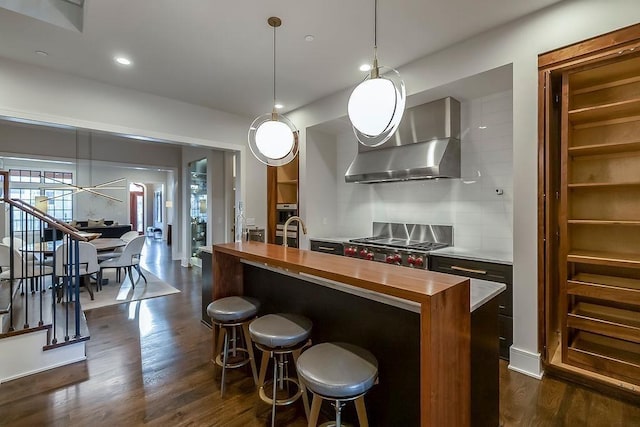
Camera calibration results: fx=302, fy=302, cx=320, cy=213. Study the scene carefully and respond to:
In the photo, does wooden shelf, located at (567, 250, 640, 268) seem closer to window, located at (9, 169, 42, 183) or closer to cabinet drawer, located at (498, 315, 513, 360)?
cabinet drawer, located at (498, 315, 513, 360)

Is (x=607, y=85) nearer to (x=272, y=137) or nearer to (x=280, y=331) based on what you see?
(x=272, y=137)

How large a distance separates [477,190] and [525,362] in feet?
5.62

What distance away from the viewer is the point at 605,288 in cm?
217

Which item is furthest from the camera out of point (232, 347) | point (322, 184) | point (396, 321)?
point (322, 184)

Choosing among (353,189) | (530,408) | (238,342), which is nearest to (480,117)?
(353,189)

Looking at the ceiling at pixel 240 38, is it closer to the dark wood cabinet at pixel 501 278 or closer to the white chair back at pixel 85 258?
the dark wood cabinet at pixel 501 278

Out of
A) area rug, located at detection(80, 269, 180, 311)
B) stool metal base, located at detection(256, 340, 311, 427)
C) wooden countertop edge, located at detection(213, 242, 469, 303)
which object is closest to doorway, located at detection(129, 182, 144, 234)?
area rug, located at detection(80, 269, 180, 311)

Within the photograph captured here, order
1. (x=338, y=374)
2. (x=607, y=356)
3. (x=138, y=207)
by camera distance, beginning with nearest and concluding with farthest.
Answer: (x=338, y=374) < (x=607, y=356) < (x=138, y=207)

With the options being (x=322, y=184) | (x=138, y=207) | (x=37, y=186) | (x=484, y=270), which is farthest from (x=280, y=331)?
(x=138, y=207)

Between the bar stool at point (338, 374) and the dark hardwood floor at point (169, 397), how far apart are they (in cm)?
72

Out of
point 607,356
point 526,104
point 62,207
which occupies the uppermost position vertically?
point 526,104

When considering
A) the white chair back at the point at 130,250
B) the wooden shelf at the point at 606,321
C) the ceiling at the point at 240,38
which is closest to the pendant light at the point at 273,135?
the ceiling at the point at 240,38

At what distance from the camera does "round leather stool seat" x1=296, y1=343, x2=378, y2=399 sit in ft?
4.36

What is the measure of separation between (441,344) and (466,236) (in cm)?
253
